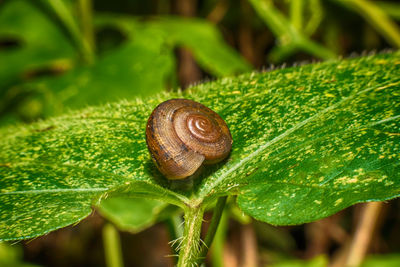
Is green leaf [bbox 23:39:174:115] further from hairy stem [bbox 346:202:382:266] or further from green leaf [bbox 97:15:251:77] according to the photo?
hairy stem [bbox 346:202:382:266]

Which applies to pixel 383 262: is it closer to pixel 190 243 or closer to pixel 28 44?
pixel 190 243

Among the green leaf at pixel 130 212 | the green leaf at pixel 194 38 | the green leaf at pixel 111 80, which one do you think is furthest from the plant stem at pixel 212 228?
the green leaf at pixel 194 38

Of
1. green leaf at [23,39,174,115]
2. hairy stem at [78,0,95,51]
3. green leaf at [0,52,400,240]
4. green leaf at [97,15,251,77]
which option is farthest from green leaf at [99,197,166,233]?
hairy stem at [78,0,95,51]

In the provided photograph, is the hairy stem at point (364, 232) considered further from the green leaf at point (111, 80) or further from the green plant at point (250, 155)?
the green plant at point (250, 155)

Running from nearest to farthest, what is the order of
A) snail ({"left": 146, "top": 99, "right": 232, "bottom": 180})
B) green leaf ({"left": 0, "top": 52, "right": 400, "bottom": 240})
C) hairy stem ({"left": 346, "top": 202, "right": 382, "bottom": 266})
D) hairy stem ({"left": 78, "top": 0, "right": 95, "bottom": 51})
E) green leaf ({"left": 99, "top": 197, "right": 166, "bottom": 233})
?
green leaf ({"left": 0, "top": 52, "right": 400, "bottom": 240}) → snail ({"left": 146, "top": 99, "right": 232, "bottom": 180}) → green leaf ({"left": 99, "top": 197, "right": 166, "bottom": 233}) → hairy stem ({"left": 346, "top": 202, "right": 382, "bottom": 266}) → hairy stem ({"left": 78, "top": 0, "right": 95, "bottom": 51})

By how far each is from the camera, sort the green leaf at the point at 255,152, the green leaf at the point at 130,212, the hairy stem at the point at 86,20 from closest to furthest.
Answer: the green leaf at the point at 255,152 → the green leaf at the point at 130,212 → the hairy stem at the point at 86,20

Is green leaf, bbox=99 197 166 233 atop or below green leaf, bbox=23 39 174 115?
below
